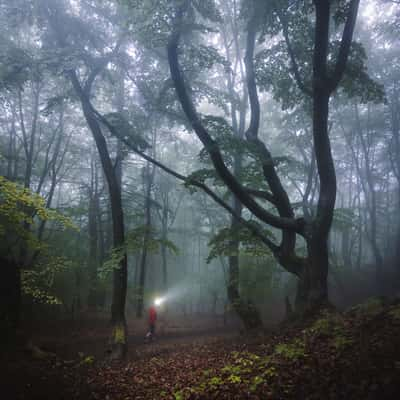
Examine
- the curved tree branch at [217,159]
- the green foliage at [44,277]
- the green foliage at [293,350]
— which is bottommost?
the green foliage at [293,350]

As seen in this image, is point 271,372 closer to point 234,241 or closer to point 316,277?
point 316,277

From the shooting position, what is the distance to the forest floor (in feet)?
12.1

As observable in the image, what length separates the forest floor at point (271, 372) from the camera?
3701 mm

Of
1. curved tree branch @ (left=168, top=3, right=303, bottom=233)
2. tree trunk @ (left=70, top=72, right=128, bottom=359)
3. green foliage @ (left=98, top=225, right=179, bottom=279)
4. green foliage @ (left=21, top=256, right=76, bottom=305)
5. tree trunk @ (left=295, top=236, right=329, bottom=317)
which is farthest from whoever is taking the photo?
tree trunk @ (left=70, top=72, right=128, bottom=359)

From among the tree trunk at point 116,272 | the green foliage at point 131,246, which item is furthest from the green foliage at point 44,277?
the green foliage at point 131,246

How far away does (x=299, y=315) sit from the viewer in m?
7.75

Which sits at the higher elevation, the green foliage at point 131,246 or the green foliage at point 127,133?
the green foliage at point 127,133

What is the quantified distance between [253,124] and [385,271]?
57.5 ft

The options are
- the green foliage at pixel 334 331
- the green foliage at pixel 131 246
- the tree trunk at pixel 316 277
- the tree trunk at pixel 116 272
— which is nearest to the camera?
the green foliage at pixel 334 331

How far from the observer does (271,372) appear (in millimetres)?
4723

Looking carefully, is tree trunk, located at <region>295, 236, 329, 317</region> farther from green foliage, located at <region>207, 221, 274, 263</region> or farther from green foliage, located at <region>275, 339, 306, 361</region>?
green foliage, located at <region>207, 221, 274, 263</region>

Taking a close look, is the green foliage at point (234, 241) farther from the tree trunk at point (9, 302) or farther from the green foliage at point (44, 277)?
the tree trunk at point (9, 302)

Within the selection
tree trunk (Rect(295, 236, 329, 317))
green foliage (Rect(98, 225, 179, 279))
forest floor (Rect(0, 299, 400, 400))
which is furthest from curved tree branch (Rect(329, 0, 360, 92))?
green foliage (Rect(98, 225, 179, 279))

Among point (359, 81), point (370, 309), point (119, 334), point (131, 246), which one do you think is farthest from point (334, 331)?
point (119, 334)
